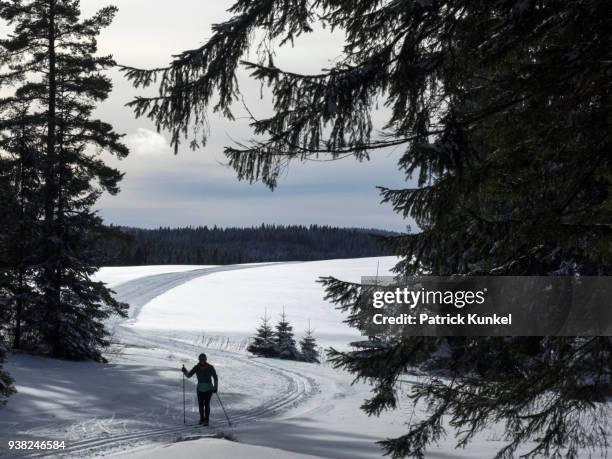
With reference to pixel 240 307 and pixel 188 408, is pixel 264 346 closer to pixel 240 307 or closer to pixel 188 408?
pixel 188 408

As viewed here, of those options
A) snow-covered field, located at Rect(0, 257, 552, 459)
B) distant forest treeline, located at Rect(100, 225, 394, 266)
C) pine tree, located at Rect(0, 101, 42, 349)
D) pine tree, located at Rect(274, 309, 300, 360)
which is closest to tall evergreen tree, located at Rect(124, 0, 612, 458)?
snow-covered field, located at Rect(0, 257, 552, 459)

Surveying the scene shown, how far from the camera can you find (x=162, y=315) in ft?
137

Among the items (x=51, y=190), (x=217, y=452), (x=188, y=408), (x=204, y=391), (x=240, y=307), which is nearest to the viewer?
(x=217, y=452)

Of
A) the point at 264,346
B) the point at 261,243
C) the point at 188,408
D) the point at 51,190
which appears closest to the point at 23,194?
the point at 51,190

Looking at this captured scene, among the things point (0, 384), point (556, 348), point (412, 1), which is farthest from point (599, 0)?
point (0, 384)

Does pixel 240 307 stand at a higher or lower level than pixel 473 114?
lower

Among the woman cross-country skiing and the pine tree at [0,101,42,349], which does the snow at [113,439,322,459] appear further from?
the pine tree at [0,101,42,349]

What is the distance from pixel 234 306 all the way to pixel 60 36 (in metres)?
29.4

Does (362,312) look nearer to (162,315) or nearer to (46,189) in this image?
(46,189)

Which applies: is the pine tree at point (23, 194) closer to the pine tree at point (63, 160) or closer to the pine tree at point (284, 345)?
the pine tree at point (63, 160)

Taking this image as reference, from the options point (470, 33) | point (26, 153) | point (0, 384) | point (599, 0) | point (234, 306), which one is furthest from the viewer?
point (234, 306)

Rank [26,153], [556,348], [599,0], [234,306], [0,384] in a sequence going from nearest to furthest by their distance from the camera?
[599,0], [556,348], [0,384], [26,153], [234,306]

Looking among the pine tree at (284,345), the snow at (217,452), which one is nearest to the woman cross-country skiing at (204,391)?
the snow at (217,452)

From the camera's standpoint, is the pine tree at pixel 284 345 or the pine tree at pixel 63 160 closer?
the pine tree at pixel 63 160
